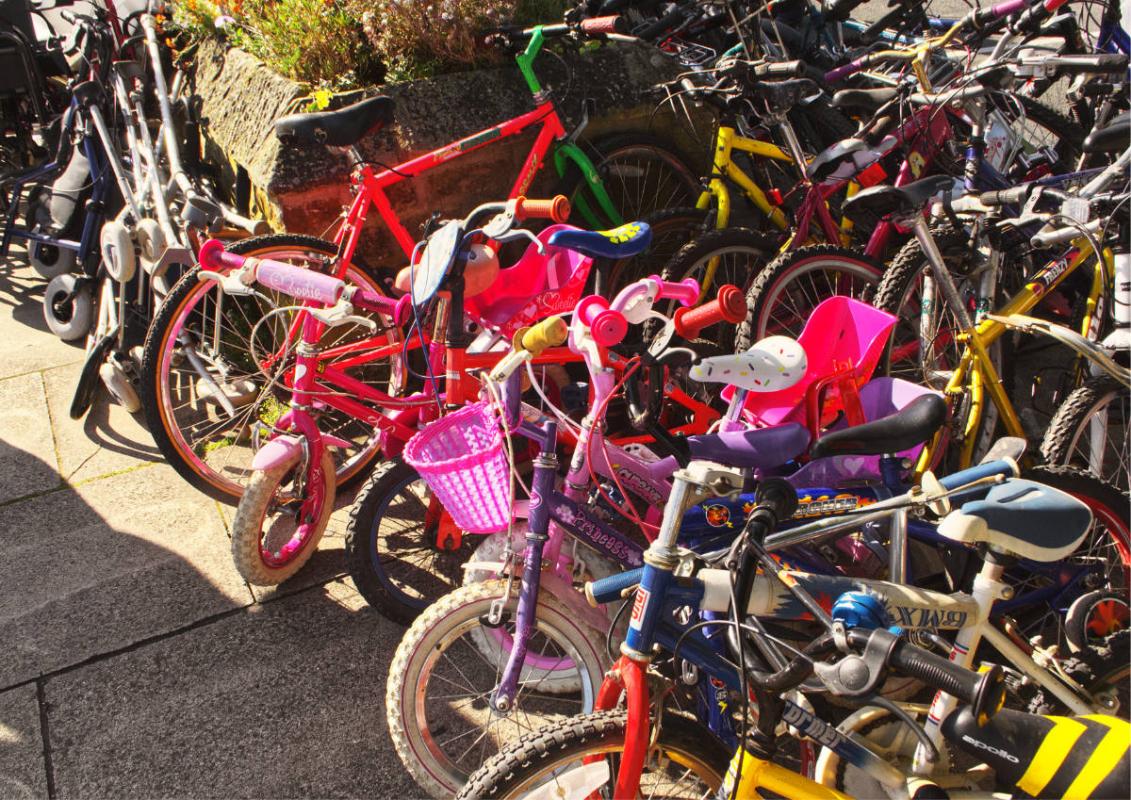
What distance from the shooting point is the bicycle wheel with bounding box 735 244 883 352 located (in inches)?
145

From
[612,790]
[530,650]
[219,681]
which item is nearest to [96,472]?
[219,681]

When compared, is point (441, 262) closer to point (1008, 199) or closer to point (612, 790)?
point (612, 790)

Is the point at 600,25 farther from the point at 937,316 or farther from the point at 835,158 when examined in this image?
the point at 937,316

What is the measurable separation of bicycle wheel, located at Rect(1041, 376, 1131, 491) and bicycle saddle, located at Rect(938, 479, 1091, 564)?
3.97 feet

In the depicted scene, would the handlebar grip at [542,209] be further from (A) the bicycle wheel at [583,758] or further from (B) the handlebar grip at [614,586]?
(A) the bicycle wheel at [583,758]

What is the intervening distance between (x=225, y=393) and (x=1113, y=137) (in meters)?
3.87

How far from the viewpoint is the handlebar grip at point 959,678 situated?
1.43 metres

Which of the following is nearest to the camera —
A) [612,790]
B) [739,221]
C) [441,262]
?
[612,790]

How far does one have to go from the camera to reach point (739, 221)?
179 inches

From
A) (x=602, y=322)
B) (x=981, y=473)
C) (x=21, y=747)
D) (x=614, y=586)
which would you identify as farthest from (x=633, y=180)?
(x=21, y=747)

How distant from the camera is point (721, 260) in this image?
14.0 ft

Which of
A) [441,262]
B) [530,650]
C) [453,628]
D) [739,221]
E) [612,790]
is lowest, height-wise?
Result: [530,650]

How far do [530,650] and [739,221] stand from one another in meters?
2.63

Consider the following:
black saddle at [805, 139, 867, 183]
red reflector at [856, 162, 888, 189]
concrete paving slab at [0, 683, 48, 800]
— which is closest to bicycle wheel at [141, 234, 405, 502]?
concrete paving slab at [0, 683, 48, 800]
